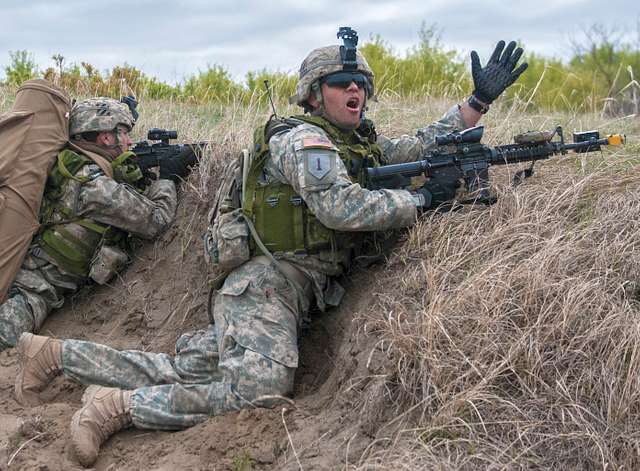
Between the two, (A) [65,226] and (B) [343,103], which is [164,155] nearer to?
(A) [65,226]

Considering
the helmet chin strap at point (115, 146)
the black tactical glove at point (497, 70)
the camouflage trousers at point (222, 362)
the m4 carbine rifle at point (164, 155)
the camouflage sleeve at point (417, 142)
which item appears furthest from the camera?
the m4 carbine rifle at point (164, 155)

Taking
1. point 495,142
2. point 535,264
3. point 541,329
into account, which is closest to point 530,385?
point 541,329

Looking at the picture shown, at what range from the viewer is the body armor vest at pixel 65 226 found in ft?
17.6

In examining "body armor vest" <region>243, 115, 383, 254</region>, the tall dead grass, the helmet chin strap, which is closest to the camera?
the tall dead grass

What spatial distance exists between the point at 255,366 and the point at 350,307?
73 centimetres

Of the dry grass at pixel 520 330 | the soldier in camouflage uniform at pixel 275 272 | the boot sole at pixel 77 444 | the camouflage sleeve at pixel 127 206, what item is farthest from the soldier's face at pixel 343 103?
the boot sole at pixel 77 444

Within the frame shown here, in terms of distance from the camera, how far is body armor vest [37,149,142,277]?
212 inches

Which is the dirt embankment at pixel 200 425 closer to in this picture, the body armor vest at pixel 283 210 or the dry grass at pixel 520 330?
the dry grass at pixel 520 330

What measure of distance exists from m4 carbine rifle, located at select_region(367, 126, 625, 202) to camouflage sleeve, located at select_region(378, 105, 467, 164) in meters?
0.46

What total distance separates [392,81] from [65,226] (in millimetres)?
6641

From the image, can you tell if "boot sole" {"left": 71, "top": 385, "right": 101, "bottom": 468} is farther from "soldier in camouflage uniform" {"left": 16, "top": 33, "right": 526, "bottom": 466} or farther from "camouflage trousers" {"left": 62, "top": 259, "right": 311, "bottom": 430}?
"camouflage trousers" {"left": 62, "top": 259, "right": 311, "bottom": 430}

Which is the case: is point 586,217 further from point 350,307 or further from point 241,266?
point 241,266

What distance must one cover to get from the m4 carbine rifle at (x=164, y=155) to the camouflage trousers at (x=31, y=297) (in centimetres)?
100

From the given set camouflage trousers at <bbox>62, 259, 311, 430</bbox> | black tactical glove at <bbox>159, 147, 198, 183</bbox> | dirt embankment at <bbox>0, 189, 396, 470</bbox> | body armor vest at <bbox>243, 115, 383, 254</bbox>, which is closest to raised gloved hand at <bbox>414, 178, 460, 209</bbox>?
body armor vest at <bbox>243, 115, 383, 254</bbox>
